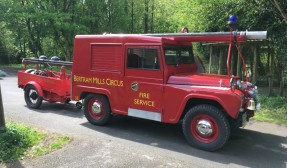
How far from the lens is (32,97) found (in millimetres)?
10281

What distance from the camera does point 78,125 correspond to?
324 inches

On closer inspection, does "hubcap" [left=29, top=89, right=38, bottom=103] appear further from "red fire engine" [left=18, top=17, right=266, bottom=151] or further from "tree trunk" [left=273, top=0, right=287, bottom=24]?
"tree trunk" [left=273, top=0, right=287, bottom=24]

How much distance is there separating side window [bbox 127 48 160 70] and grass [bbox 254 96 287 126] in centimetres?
394

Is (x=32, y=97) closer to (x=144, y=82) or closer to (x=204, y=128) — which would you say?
(x=144, y=82)

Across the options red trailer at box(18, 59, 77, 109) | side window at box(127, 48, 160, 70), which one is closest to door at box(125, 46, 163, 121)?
side window at box(127, 48, 160, 70)

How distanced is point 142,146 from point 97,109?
199cm

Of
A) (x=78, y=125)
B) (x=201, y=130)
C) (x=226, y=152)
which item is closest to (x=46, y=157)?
(x=78, y=125)

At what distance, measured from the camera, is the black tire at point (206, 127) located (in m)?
6.27

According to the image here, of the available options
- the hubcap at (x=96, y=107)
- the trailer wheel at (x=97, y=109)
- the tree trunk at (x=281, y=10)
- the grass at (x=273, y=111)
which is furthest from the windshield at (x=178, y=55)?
the tree trunk at (x=281, y=10)

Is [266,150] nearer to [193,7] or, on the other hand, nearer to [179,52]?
[179,52]

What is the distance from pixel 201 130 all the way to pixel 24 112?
5.66 m

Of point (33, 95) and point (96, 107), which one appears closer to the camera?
point (96, 107)

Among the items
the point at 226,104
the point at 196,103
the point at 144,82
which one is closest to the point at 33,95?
the point at 144,82

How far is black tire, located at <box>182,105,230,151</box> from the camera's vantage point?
6270mm
